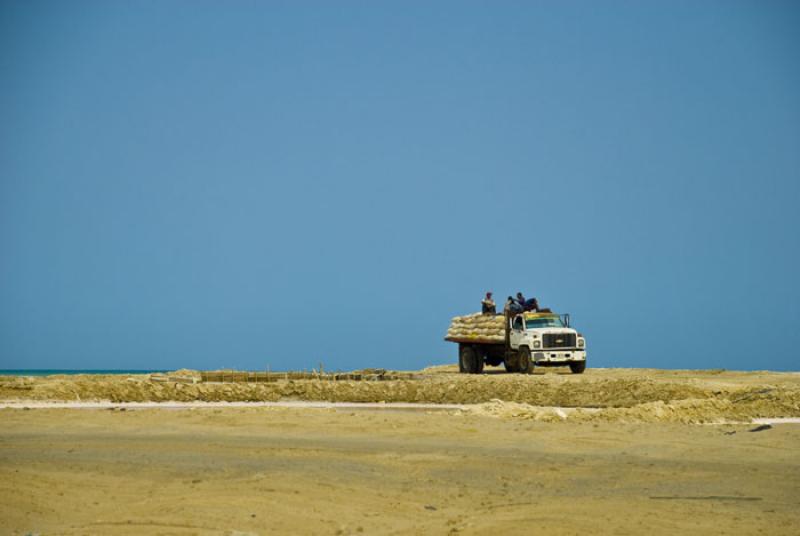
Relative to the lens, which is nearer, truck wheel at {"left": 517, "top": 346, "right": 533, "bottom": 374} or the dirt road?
the dirt road

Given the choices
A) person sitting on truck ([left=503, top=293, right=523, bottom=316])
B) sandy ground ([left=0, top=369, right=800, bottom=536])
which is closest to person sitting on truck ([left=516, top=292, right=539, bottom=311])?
person sitting on truck ([left=503, top=293, right=523, bottom=316])

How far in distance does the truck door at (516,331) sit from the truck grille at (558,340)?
821mm

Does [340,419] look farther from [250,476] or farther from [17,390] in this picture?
[17,390]

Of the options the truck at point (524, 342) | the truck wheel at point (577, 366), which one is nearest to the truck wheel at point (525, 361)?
the truck at point (524, 342)

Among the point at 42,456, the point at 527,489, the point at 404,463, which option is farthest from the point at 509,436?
the point at 42,456

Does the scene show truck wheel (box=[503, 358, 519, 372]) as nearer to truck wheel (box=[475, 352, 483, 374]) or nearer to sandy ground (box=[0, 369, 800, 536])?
truck wheel (box=[475, 352, 483, 374])

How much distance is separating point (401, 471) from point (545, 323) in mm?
21493

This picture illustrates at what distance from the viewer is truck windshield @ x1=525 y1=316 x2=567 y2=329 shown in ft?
110

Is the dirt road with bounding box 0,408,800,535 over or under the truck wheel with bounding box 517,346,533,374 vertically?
under

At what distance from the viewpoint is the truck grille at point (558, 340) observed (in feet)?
109

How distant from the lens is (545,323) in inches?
1328

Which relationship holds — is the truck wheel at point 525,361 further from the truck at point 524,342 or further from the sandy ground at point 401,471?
the sandy ground at point 401,471

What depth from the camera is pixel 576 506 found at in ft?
34.6

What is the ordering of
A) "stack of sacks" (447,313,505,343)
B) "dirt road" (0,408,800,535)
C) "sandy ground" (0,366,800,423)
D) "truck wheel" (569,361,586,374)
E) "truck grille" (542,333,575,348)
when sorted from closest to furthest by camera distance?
"dirt road" (0,408,800,535) < "sandy ground" (0,366,800,423) < "truck grille" (542,333,575,348) < "truck wheel" (569,361,586,374) < "stack of sacks" (447,313,505,343)
